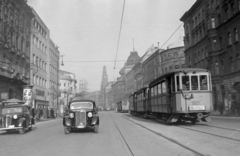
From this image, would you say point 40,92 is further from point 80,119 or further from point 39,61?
point 80,119

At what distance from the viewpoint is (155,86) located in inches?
830

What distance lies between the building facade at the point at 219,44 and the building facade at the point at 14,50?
25.0 m

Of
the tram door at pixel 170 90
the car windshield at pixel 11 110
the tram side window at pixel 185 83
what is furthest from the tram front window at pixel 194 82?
the car windshield at pixel 11 110

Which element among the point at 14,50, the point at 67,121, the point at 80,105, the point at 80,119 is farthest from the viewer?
the point at 14,50

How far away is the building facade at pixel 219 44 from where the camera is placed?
33062 millimetres

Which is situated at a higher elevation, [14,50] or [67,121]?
[14,50]

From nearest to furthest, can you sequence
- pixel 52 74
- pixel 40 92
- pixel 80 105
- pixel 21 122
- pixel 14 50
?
pixel 21 122, pixel 80 105, pixel 14 50, pixel 40 92, pixel 52 74

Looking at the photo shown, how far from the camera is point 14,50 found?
3362 centimetres

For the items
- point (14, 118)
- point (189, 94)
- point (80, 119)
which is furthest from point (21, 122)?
point (189, 94)

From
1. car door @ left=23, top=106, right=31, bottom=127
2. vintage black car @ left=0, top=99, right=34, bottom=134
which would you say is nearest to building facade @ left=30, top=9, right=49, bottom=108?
car door @ left=23, top=106, right=31, bottom=127

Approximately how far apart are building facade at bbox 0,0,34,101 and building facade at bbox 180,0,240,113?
82.0 ft

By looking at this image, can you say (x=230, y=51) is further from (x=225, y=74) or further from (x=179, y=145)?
(x=179, y=145)

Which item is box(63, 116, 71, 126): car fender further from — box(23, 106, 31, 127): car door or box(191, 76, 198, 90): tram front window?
box(191, 76, 198, 90): tram front window

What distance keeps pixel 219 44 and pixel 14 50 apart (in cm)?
2771
